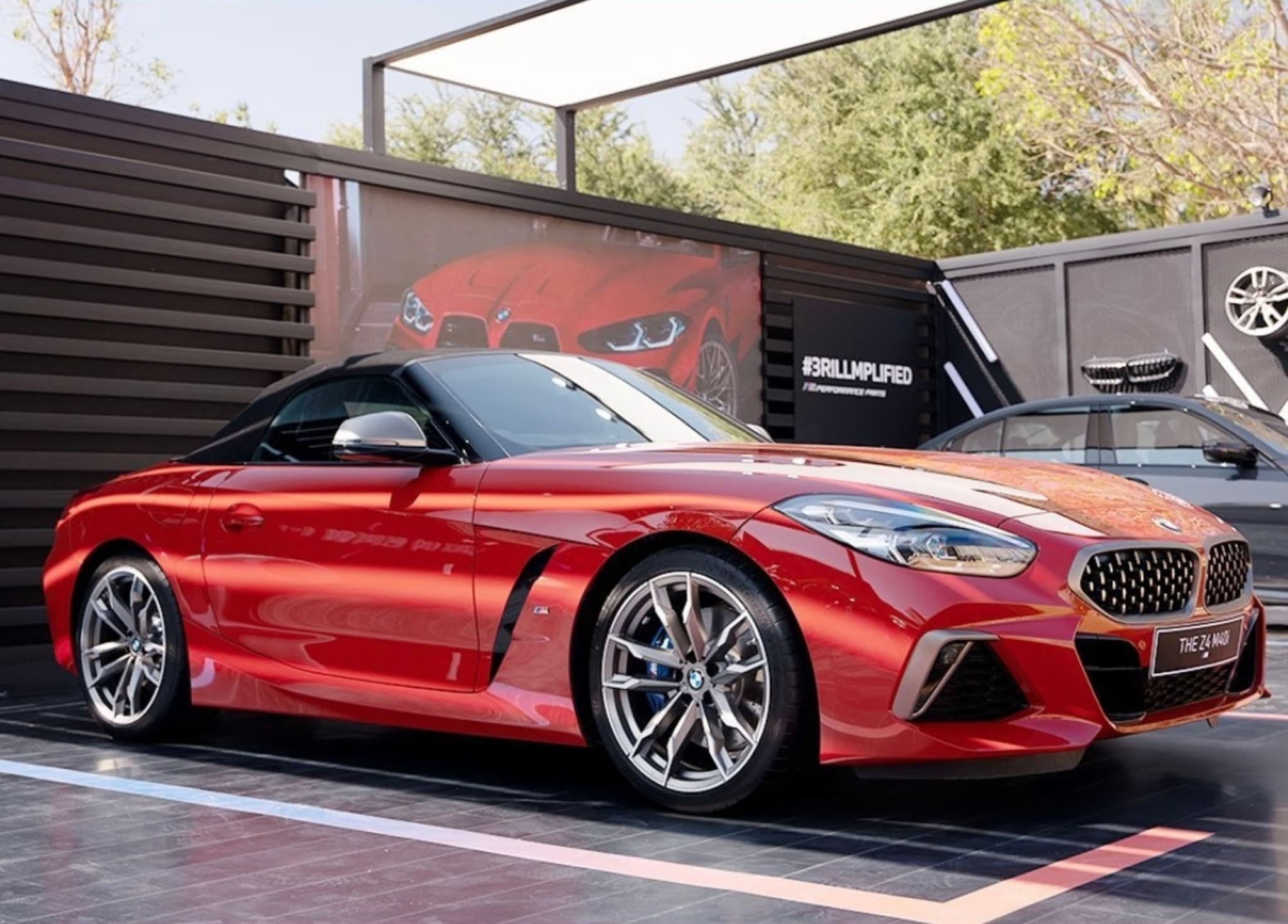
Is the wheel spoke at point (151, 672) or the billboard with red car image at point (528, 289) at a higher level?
the billboard with red car image at point (528, 289)

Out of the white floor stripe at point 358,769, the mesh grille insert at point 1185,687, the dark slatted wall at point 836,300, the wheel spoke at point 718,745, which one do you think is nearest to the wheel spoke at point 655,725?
the wheel spoke at point 718,745

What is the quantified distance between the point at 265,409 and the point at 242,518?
0.58 meters

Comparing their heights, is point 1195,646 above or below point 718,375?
below

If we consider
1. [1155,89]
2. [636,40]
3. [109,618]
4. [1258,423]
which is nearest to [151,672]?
[109,618]

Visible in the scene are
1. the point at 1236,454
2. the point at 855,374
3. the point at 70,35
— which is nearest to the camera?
the point at 1236,454

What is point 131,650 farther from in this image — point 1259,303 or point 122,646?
point 1259,303

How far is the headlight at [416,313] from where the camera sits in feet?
35.3

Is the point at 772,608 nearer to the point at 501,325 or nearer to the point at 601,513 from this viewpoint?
the point at 601,513

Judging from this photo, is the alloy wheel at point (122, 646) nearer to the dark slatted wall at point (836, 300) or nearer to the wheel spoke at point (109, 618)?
the wheel spoke at point (109, 618)

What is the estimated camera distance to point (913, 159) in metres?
36.3

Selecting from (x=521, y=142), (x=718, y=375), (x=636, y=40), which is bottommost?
(x=718, y=375)

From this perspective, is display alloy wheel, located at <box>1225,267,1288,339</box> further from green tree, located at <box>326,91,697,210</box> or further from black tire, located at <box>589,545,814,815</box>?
green tree, located at <box>326,91,697,210</box>

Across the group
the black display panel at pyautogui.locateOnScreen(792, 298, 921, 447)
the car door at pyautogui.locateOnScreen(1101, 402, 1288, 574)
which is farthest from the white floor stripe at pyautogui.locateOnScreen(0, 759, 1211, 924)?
the black display panel at pyautogui.locateOnScreen(792, 298, 921, 447)

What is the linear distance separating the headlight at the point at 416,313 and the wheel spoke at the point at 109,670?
4.82m
